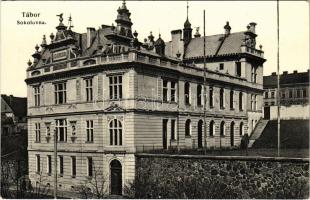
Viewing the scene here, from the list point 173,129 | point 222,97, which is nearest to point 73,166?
point 173,129

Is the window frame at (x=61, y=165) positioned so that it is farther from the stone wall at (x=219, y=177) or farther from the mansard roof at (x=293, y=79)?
the mansard roof at (x=293, y=79)

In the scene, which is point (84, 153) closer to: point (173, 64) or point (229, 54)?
point (173, 64)

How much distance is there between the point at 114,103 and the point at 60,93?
709 cm

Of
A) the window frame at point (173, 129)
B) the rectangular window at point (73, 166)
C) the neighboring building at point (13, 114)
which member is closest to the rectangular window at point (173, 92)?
the window frame at point (173, 129)

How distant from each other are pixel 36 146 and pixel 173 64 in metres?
14.5

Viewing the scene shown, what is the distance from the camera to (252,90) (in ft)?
153

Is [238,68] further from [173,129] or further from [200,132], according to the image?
[173,129]

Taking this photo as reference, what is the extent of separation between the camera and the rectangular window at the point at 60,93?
3425 centimetres

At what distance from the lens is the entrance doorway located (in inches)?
1168

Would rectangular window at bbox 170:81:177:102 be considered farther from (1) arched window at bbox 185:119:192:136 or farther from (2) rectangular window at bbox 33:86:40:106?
(2) rectangular window at bbox 33:86:40:106

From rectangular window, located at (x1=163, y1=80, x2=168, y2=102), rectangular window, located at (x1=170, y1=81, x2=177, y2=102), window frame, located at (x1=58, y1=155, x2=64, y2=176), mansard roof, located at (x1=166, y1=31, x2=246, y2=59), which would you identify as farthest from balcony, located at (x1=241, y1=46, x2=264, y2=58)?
window frame, located at (x1=58, y1=155, x2=64, y2=176)

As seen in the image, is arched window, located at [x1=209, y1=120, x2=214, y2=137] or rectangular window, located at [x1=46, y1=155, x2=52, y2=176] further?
arched window, located at [x1=209, y1=120, x2=214, y2=137]

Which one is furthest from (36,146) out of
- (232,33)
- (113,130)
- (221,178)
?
(232,33)

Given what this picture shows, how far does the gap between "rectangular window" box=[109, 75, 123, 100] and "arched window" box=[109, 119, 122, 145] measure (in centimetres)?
182
